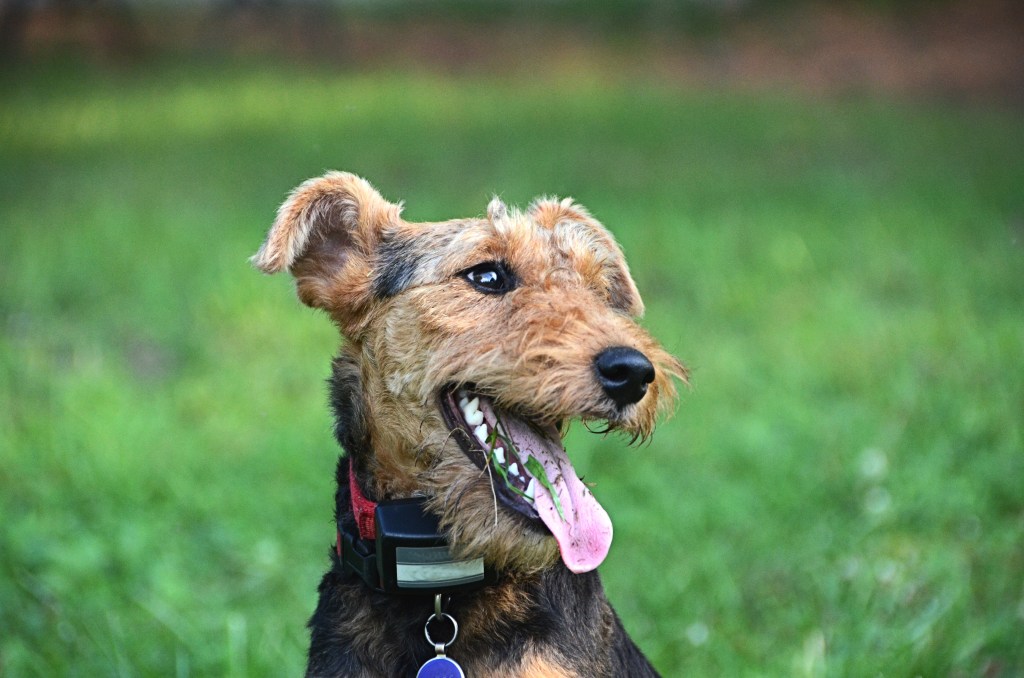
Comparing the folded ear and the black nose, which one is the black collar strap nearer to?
the black nose

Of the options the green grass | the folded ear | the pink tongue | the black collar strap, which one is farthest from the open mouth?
the green grass

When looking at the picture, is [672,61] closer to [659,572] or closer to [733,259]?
[733,259]

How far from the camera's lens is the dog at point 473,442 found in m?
3.09

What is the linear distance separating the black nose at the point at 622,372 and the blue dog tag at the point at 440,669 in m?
0.87

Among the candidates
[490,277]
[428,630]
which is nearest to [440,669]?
[428,630]

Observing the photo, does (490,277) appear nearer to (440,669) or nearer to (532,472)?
(532,472)

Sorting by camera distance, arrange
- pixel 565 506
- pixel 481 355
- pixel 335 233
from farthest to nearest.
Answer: pixel 335 233, pixel 481 355, pixel 565 506

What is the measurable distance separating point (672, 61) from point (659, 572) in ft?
63.5

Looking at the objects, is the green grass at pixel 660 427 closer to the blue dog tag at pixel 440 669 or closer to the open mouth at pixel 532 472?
the open mouth at pixel 532 472

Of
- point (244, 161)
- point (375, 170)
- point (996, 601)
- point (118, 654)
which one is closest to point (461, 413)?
point (118, 654)

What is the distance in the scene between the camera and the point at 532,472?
10.5 feet

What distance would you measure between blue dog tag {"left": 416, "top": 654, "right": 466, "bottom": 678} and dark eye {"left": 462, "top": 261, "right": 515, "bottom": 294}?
117 cm

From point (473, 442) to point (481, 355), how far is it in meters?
0.27

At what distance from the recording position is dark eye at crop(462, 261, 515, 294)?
11.6 feet
